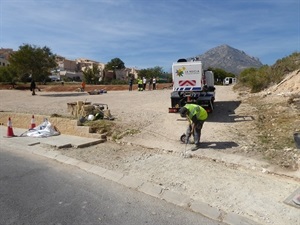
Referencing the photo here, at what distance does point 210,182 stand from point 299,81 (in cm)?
1452

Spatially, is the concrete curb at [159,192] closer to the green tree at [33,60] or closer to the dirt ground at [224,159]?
the dirt ground at [224,159]

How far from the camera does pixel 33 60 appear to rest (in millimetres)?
30281

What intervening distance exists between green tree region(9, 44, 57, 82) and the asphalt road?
82.6 feet

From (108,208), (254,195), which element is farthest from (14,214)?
(254,195)

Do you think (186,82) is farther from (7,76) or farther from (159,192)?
(7,76)

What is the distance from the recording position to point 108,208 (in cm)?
505

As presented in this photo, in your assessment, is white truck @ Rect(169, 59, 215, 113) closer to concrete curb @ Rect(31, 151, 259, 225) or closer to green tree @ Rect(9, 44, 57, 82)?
concrete curb @ Rect(31, 151, 259, 225)

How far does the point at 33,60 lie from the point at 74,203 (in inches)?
1101

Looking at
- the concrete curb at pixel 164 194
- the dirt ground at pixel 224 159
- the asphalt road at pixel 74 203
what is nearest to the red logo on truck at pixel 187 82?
the dirt ground at pixel 224 159

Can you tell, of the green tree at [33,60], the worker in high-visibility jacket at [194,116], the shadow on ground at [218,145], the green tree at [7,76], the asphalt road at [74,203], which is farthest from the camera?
the green tree at [7,76]

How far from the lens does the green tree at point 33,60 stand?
29750 mm

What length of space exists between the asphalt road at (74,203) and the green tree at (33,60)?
25166mm

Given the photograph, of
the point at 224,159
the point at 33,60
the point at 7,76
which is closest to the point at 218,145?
the point at 224,159

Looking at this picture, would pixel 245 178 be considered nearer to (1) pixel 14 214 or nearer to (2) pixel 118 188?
(2) pixel 118 188
